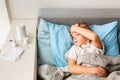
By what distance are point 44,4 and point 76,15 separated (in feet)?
1.03

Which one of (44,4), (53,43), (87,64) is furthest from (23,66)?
(44,4)

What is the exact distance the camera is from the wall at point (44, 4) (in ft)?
5.55

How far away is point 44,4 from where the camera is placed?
1700 mm

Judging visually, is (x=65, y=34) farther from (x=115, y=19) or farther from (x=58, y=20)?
(x=115, y=19)

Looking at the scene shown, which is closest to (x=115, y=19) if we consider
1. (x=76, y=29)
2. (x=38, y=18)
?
(x=76, y=29)

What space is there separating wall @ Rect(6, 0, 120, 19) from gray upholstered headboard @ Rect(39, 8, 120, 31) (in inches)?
2.7

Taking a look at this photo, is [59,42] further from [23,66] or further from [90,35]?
[23,66]

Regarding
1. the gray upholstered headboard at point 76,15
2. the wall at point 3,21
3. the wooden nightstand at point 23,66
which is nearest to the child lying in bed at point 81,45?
the gray upholstered headboard at point 76,15

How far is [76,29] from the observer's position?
1468 millimetres

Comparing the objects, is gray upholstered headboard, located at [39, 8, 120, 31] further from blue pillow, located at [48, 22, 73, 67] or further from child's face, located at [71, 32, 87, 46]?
child's face, located at [71, 32, 87, 46]

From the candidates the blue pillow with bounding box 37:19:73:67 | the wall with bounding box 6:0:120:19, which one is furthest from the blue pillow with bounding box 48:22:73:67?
the wall with bounding box 6:0:120:19

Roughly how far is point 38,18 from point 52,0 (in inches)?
8.2

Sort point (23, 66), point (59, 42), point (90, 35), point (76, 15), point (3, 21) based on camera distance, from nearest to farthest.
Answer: point (23, 66), point (90, 35), point (59, 42), point (76, 15), point (3, 21)

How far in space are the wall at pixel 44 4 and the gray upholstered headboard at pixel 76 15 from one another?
0.07 meters
